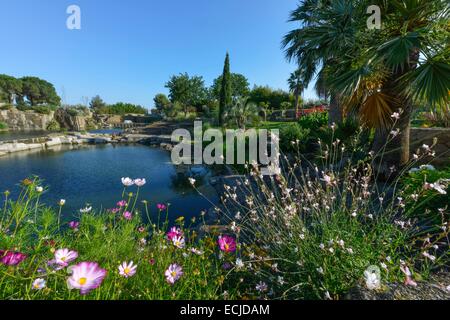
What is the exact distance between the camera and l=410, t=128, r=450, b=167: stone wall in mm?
5457

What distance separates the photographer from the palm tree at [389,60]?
3.73m

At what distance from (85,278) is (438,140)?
25.3 feet

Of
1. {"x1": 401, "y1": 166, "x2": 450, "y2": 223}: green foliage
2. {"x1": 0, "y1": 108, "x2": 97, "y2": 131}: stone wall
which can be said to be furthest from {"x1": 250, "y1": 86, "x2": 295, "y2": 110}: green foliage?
{"x1": 401, "y1": 166, "x2": 450, "y2": 223}: green foliage

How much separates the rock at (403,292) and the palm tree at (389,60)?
2.83 m

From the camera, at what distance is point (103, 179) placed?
9.58m

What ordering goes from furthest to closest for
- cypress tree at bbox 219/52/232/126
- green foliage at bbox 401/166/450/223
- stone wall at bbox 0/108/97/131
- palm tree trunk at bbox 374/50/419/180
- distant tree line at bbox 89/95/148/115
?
distant tree line at bbox 89/95/148/115 < stone wall at bbox 0/108/97/131 < cypress tree at bbox 219/52/232/126 < palm tree trunk at bbox 374/50/419/180 < green foliage at bbox 401/166/450/223

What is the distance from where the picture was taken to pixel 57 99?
191 feet

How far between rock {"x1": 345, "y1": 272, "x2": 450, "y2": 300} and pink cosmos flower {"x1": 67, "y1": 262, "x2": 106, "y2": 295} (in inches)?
57.4

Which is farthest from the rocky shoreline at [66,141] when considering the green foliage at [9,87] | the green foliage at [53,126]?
the green foliage at [9,87]

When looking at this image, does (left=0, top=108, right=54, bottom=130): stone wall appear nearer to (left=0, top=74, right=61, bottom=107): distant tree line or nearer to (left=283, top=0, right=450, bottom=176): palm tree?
A: (left=0, top=74, right=61, bottom=107): distant tree line

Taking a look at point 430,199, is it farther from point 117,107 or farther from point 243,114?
point 117,107

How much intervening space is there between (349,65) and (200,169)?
826 cm

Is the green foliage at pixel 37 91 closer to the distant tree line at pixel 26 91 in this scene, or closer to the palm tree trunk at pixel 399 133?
the distant tree line at pixel 26 91

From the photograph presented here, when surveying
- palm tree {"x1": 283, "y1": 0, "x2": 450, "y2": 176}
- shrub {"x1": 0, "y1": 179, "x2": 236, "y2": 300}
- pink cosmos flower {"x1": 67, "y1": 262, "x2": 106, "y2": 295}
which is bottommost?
shrub {"x1": 0, "y1": 179, "x2": 236, "y2": 300}
